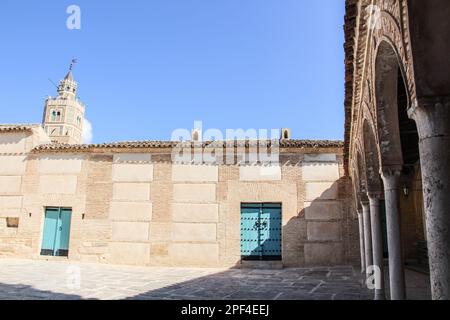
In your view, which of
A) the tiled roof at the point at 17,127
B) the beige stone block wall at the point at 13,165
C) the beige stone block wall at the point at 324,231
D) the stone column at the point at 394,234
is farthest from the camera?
the tiled roof at the point at 17,127

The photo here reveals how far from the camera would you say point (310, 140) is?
1417 centimetres

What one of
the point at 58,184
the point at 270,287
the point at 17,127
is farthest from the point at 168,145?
the point at 270,287

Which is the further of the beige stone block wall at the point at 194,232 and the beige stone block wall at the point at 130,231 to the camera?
the beige stone block wall at the point at 130,231

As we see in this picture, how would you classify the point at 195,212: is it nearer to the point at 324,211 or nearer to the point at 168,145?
the point at 168,145

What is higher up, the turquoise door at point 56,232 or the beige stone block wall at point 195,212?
the beige stone block wall at point 195,212

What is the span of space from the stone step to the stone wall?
0.28 m

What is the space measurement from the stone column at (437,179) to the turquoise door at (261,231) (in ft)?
36.8

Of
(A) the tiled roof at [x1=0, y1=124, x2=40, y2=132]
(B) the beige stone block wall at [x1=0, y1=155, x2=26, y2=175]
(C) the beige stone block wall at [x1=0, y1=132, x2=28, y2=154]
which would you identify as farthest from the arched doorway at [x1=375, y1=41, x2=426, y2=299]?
(C) the beige stone block wall at [x1=0, y1=132, x2=28, y2=154]

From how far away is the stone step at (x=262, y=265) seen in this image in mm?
13086

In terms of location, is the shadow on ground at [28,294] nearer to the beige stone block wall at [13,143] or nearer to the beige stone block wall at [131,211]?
the beige stone block wall at [131,211]

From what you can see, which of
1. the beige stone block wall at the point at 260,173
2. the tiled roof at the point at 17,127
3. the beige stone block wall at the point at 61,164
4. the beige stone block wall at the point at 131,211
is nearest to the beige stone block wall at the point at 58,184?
the beige stone block wall at the point at 61,164

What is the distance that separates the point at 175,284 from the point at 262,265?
4.88 meters

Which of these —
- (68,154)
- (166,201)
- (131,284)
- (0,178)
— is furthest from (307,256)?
(0,178)

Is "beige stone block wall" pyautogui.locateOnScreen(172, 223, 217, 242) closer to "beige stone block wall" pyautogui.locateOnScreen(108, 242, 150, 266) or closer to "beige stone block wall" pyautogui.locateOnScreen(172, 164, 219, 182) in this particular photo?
"beige stone block wall" pyautogui.locateOnScreen(108, 242, 150, 266)
